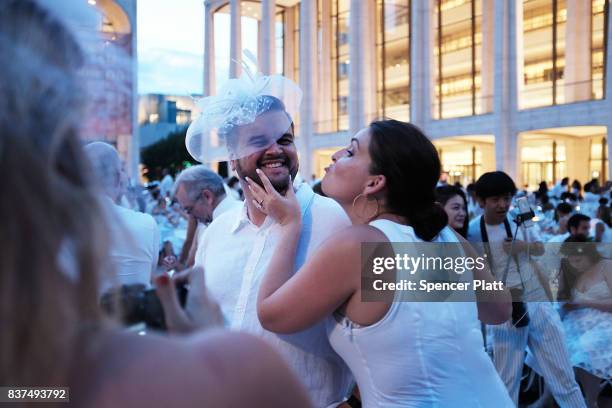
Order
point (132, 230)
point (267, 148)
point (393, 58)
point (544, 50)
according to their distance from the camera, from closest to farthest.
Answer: point (267, 148) < point (132, 230) < point (544, 50) < point (393, 58)

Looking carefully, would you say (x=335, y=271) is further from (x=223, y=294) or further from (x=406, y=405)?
(x=223, y=294)

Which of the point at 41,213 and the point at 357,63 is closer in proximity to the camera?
the point at 41,213

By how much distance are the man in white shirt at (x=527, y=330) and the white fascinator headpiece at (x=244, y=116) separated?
7.72ft

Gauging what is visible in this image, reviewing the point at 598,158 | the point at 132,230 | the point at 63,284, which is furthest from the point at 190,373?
the point at 598,158

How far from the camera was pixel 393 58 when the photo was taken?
3969cm

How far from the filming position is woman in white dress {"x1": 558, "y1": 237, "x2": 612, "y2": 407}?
4840 millimetres

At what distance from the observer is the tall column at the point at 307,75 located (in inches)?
1491

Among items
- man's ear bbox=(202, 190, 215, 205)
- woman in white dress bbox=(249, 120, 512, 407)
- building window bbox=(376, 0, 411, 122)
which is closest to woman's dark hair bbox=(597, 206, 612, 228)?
man's ear bbox=(202, 190, 215, 205)

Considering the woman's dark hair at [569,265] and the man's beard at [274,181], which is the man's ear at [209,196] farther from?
the woman's dark hair at [569,265]

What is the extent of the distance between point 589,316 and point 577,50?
27.6 metres

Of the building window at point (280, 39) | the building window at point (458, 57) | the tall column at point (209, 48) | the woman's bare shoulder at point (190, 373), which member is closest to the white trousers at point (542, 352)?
the woman's bare shoulder at point (190, 373)

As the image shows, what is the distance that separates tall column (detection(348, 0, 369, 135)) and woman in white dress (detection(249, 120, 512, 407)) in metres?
32.3

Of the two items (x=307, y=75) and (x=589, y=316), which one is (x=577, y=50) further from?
(x=589, y=316)

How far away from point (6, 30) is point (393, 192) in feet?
4.63
